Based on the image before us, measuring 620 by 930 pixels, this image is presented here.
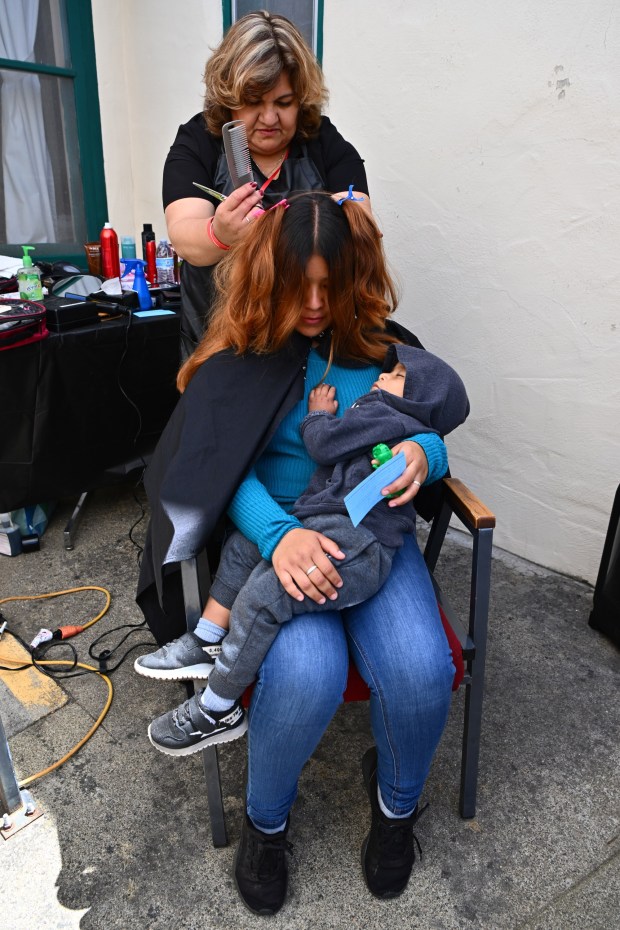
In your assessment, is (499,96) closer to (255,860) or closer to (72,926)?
(255,860)

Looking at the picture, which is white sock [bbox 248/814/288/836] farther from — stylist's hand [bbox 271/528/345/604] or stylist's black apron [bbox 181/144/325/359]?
stylist's black apron [bbox 181/144/325/359]

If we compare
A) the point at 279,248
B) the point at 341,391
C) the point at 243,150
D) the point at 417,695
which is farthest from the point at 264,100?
the point at 417,695

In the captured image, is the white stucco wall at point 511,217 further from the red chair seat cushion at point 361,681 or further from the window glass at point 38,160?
the window glass at point 38,160

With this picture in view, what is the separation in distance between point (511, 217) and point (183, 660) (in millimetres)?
1787

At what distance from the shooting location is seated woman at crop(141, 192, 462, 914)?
136 centimetres

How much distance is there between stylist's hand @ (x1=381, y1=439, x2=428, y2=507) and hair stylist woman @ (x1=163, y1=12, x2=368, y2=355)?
2.04ft

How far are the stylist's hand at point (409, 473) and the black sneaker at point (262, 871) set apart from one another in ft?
2.35

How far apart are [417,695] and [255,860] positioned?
1.59 feet

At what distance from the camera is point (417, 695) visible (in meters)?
1.35

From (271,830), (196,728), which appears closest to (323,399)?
(196,728)

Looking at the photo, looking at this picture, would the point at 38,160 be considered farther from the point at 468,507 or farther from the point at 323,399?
the point at 468,507

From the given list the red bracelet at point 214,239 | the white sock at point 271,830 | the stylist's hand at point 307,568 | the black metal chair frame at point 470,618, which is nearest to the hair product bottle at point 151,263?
the red bracelet at point 214,239

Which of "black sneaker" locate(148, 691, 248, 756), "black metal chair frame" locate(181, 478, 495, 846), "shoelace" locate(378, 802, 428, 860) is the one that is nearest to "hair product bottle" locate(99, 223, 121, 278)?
"black metal chair frame" locate(181, 478, 495, 846)

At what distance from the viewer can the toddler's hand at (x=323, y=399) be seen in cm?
161
